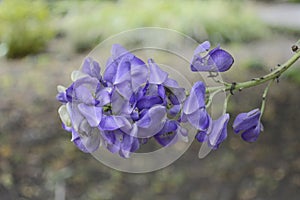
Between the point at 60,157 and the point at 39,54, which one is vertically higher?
the point at 39,54


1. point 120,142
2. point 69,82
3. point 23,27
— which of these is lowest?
point 120,142

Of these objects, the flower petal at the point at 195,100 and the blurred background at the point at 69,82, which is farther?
the blurred background at the point at 69,82

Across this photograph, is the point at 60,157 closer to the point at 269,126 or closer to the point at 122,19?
the point at 269,126

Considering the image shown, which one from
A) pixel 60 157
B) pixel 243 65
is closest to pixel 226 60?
pixel 60 157

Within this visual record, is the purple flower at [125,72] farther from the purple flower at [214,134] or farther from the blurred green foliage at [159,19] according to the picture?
the blurred green foliage at [159,19]

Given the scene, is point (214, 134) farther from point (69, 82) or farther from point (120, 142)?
point (69, 82)

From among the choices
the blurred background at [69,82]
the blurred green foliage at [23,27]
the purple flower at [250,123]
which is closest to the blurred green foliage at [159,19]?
the blurred background at [69,82]

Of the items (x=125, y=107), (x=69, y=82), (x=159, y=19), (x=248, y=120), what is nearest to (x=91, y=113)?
(x=125, y=107)
